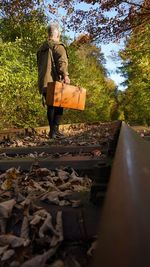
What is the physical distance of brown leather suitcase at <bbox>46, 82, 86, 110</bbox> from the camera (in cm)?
760

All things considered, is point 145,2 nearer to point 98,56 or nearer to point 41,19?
point 41,19

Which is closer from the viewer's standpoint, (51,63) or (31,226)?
(31,226)

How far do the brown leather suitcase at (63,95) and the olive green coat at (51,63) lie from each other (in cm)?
27

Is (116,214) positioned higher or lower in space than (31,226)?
higher

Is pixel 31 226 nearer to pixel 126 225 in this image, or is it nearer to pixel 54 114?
pixel 126 225

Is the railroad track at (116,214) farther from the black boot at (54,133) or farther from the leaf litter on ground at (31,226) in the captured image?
the black boot at (54,133)

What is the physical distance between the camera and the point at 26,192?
2676mm

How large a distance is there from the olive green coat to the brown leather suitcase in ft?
0.89

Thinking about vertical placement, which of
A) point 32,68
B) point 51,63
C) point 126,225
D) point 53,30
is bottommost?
point 126,225

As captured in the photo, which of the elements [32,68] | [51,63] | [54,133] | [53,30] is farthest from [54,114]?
[32,68]

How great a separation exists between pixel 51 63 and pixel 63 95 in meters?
0.63

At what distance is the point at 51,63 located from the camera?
25.9 feet

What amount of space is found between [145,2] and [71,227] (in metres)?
16.2

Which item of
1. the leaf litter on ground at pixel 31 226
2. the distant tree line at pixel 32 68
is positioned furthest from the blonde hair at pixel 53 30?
the leaf litter on ground at pixel 31 226
